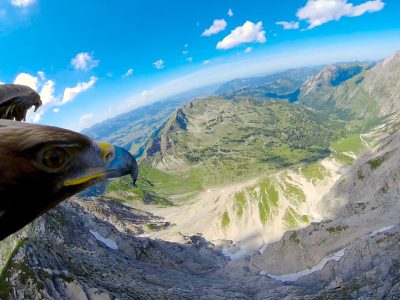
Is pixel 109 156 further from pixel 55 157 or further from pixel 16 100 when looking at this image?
pixel 16 100

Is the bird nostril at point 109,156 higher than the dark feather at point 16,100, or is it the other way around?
the dark feather at point 16,100

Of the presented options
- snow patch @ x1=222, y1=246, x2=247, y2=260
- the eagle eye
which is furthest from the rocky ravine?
the eagle eye

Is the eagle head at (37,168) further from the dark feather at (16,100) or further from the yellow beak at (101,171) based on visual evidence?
the dark feather at (16,100)

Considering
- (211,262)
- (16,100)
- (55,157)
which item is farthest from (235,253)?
(55,157)

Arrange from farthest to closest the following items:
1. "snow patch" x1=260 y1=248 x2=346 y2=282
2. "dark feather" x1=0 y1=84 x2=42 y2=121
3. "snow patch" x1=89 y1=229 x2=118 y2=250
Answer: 1. "snow patch" x1=260 y1=248 x2=346 y2=282
2. "snow patch" x1=89 y1=229 x2=118 y2=250
3. "dark feather" x1=0 y1=84 x2=42 y2=121

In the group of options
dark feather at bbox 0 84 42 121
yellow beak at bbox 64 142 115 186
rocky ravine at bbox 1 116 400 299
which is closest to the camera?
yellow beak at bbox 64 142 115 186

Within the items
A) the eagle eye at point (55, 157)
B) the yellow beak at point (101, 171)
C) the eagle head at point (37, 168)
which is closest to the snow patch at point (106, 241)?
the yellow beak at point (101, 171)

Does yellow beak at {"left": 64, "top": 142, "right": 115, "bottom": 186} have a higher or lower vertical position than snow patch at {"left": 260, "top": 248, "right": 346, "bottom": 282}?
higher

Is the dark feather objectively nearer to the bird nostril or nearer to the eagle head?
the bird nostril
